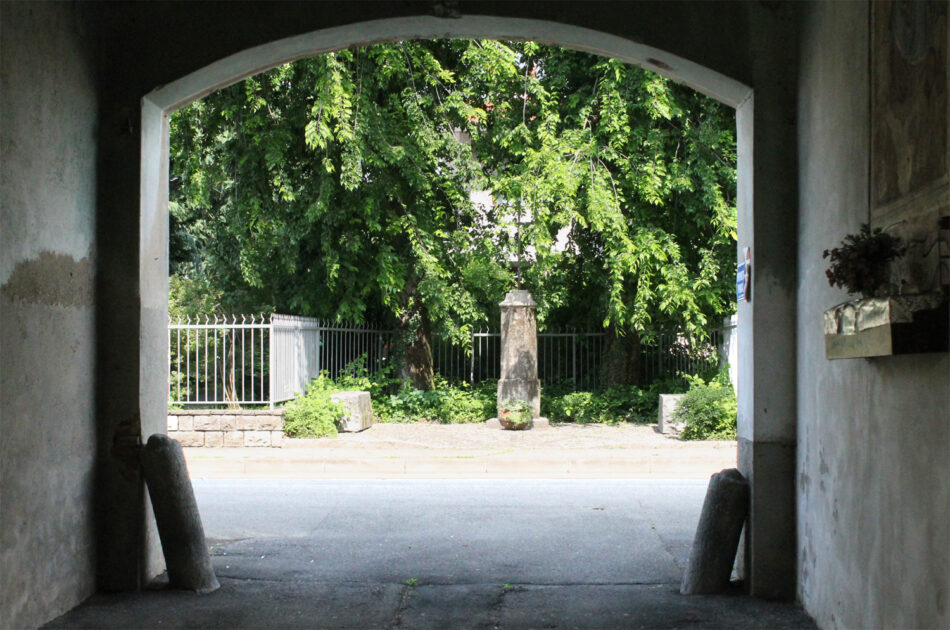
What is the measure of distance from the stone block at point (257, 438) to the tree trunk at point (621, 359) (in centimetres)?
790

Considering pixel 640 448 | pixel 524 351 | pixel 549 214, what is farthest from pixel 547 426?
pixel 549 214

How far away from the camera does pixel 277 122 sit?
53.5ft

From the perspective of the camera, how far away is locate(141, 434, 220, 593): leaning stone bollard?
578cm

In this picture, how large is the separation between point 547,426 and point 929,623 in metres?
13.4

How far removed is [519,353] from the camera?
666 inches

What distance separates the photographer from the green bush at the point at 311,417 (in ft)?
48.9

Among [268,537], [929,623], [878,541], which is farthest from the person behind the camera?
[268,537]

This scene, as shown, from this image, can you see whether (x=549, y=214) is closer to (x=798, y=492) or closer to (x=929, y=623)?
(x=798, y=492)

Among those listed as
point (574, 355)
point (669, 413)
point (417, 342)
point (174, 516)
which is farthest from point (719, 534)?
point (574, 355)

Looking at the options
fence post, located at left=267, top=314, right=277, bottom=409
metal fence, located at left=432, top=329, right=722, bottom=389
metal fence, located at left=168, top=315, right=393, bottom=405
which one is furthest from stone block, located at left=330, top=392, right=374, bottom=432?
metal fence, located at left=432, top=329, right=722, bottom=389

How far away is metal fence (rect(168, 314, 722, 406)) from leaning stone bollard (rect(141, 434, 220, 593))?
28.6 feet

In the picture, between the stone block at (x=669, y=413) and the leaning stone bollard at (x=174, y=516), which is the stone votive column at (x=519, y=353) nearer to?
the stone block at (x=669, y=413)

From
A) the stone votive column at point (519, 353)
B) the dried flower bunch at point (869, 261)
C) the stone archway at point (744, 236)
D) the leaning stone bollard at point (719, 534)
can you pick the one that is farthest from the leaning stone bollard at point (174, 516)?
the stone votive column at point (519, 353)

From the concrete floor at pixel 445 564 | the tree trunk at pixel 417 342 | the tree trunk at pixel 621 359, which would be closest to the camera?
the concrete floor at pixel 445 564
